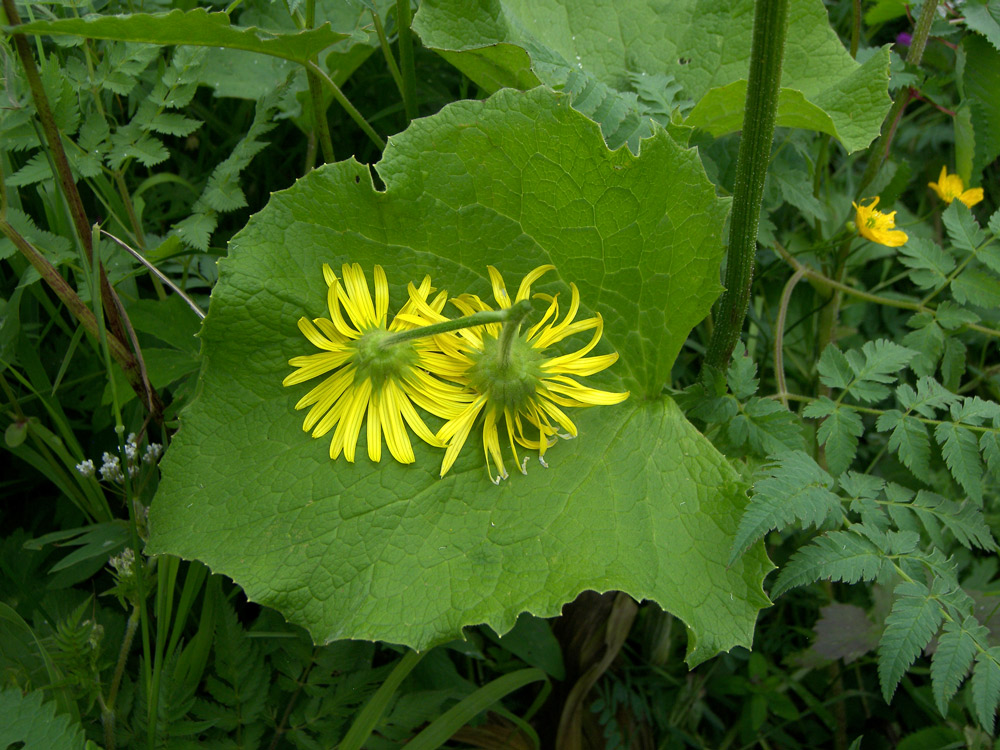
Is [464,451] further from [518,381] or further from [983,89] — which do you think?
[983,89]

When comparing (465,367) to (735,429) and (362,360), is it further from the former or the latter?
(735,429)

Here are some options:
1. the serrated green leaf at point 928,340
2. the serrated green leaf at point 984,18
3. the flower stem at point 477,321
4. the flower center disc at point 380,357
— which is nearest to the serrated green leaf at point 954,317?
the serrated green leaf at point 928,340

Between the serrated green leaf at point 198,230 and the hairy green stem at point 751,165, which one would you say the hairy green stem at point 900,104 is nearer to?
the hairy green stem at point 751,165

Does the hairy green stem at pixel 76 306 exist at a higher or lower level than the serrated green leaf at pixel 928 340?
higher

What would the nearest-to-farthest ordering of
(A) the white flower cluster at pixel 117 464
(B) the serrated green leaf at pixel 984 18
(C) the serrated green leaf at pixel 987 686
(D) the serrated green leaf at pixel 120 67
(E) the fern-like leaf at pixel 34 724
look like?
1. (E) the fern-like leaf at pixel 34 724
2. (C) the serrated green leaf at pixel 987 686
3. (A) the white flower cluster at pixel 117 464
4. (D) the serrated green leaf at pixel 120 67
5. (B) the serrated green leaf at pixel 984 18

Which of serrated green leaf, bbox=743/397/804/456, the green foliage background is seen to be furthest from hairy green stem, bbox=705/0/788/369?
serrated green leaf, bbox=743/397/804/456

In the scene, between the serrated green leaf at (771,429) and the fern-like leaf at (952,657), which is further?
the serrated green leaf at (771,429)

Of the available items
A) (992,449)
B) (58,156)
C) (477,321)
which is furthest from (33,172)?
(992,449)

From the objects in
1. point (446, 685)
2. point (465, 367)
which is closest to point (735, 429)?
point (465, 367)
